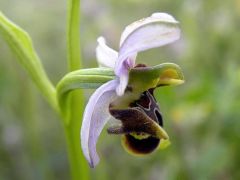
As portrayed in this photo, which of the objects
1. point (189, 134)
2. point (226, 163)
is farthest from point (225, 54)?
point (226, 163)

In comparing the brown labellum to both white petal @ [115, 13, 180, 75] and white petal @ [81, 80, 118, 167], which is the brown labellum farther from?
white petal @ [115, 13, 180, 75]

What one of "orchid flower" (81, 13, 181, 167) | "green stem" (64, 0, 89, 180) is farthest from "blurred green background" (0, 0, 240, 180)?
"orchid flower" (81, 13, 181, 167)

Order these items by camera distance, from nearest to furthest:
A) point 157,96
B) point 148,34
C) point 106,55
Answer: point 148,34 → point 106,55 → point 157,96

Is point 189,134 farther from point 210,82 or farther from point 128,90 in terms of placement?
point 128,90

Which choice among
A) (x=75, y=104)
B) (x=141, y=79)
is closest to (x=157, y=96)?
(x=75, y=104)

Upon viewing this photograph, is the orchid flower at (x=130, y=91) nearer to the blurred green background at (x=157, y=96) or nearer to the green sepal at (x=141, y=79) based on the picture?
the green sepal at (x=141, y=79)

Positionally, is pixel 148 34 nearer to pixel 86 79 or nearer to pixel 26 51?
pixel 86 79
